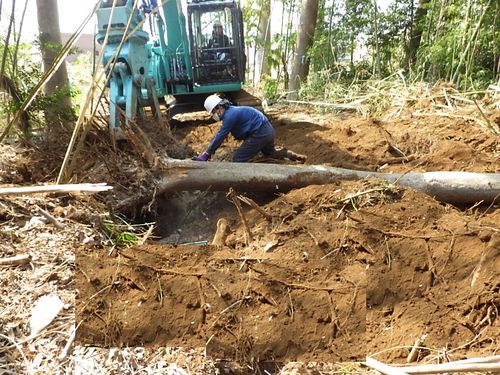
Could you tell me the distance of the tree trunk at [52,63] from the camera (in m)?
5.09

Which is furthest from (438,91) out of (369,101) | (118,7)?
(118,7)

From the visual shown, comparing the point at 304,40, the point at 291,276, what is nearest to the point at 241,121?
the point at 291,276

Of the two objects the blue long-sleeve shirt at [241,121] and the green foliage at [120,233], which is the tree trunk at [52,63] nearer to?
the green foliage at [120,233]

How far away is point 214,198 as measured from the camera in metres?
5.01

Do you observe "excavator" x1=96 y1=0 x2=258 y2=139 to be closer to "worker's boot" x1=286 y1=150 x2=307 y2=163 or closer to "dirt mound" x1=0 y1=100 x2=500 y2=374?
"worker's boot" x1=286 y1=150 x2=307 y2=163

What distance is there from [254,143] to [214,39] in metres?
2.48

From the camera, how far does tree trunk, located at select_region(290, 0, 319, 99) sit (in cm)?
→ 1041

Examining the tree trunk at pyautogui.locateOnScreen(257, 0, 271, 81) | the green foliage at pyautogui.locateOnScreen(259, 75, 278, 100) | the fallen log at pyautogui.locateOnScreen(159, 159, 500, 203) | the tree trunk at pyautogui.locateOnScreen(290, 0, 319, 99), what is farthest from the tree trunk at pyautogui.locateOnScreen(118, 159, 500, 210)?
the tree trunk at pyautogui.locateOnScreen(257, 0, 271, 81)

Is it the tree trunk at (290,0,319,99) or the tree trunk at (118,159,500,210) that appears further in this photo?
the tree trunk at (290,0,319,99)

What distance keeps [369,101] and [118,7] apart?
15.2 ft

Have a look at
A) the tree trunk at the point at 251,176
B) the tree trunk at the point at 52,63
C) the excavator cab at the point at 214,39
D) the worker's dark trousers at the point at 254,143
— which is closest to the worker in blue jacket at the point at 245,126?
the worker's dark trousers at the point at 254,143

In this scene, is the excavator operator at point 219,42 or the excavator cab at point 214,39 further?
the excavator operator at point 219,42

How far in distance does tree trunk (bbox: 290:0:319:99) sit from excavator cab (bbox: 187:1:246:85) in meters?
3.45

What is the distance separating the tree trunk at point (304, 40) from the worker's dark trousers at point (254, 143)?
511cm
